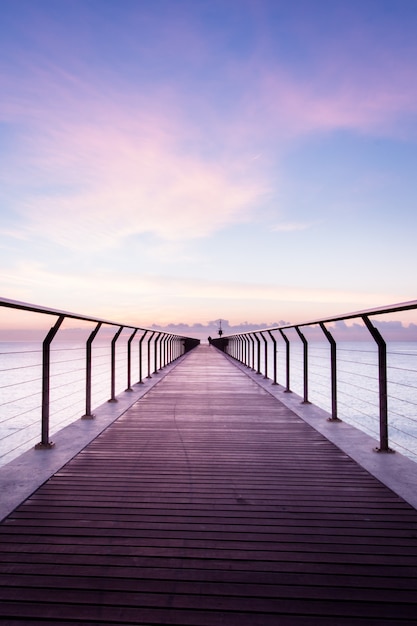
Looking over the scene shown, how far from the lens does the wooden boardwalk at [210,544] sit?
1277 millimetres

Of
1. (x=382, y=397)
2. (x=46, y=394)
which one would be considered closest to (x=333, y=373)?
(x=382, y=397)

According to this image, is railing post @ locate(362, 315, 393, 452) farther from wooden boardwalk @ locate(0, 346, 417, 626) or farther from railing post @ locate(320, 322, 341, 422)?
railing post @ locate(320, 322, 341, 422)

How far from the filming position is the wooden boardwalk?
1.28m

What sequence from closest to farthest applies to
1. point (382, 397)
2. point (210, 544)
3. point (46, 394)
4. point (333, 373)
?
point (210, 544) < point (382, 397) < point (46, 394) < point (333, 373)

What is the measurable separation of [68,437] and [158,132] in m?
8.48

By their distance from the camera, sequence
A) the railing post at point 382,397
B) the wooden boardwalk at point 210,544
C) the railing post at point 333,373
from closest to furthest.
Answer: the wooden boardwalk at point 210,544
the railing post at point 382,397
the railing post at point 333,373

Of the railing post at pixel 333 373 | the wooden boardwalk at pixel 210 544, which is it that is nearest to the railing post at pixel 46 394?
the wooden boardwalk at pixel 210 544

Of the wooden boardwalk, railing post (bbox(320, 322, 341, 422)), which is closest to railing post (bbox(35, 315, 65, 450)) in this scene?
the wooden boardwalk

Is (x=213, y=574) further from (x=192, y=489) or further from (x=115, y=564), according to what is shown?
(x=192, y=489)

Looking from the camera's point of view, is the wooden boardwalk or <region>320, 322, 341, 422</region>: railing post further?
<region>320, 322, 341, 422</region>: railing post

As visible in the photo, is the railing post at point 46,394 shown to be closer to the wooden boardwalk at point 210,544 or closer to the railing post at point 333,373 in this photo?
the wooden boardwalk at point 210,544

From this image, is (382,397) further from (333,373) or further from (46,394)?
(46,394)

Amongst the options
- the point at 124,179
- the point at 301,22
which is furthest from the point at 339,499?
the point at 124,179

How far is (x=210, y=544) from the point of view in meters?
1.67
